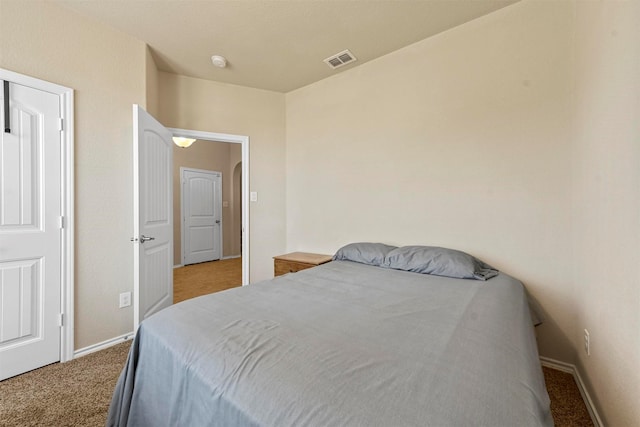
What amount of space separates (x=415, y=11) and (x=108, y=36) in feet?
8.28

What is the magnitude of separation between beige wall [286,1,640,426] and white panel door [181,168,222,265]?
11.5ft

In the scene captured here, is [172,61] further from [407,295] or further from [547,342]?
[547,342]

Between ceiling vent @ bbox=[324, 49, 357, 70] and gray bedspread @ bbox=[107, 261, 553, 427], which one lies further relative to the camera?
ceiling vent @ bbox=[324, 49, 357, 70]

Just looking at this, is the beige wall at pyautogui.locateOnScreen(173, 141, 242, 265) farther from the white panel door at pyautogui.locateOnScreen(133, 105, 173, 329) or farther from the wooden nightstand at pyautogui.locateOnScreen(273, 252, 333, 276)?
the wooden nightstand at pyautogui.locateOnScreen(273, 252, 333, 276)

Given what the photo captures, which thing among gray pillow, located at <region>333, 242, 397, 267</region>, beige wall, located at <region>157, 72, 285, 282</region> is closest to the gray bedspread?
gray pillow, located at <region>333, 242, 397, 267</region>

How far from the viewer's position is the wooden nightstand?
9.56 ft

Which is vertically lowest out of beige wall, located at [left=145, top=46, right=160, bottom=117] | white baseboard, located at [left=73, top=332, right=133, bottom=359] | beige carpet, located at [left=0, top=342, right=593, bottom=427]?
beige carpet, located at [left=0, top=342, right=593, bottom=427]

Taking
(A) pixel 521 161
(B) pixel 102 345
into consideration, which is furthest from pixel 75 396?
(A) pixel 521 161

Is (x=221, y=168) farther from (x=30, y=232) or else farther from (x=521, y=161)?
(x=521, y=161)

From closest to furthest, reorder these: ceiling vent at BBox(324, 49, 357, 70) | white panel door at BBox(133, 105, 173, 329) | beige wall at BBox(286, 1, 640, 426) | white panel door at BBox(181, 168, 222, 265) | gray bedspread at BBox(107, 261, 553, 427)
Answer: gray bedspread at BBox(107, 261, 553, 427) → beige wall at BBox(286, 1, 640, 426) → white panel door at BBox(133, 105, 173, 329) → ceiling vent at BBox(324, 49, 357, 70) → white panel door at BBox(181, 168, 222, 265)

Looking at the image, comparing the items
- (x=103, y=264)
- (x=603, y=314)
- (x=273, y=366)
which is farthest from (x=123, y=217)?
(x=603, y=314)

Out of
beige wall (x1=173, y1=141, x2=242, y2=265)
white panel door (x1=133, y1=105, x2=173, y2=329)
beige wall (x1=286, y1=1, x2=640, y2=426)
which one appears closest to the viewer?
beige wall (x1=286, y1=1, x2=640, y2=426)

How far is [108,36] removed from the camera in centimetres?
232

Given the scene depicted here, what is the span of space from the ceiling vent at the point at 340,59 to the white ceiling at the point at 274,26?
0.19 feet
